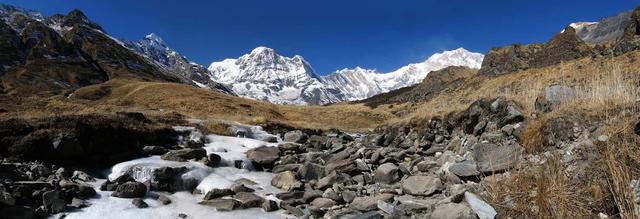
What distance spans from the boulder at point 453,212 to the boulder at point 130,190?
9.14 m

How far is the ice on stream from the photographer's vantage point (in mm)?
12008

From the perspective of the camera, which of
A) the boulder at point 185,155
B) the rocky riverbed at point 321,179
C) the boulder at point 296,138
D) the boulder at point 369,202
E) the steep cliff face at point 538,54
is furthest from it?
the steep cliff face at point 538,54

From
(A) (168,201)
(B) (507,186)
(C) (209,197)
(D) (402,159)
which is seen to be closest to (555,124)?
(B) (507,186)

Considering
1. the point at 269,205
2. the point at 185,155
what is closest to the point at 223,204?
the point at 269,205

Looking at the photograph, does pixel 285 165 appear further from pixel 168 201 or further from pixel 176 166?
pixel 168 201

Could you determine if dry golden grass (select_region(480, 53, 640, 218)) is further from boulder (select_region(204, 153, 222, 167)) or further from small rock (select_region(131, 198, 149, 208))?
boulder (select_region(204, 153, 222, 167))

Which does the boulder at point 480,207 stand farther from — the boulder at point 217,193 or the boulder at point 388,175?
the boulder at point 217,193

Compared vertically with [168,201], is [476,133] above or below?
above

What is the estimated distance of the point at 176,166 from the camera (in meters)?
16.4

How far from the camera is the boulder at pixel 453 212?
25.1ft

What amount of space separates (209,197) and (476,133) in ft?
28.6

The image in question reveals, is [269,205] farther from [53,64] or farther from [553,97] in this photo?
[53,64]

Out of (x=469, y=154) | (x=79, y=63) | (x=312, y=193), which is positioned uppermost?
(x=79, y=63)

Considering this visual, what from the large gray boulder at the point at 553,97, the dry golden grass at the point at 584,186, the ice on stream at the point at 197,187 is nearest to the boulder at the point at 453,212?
the dry golden grass at the point at 584,186
